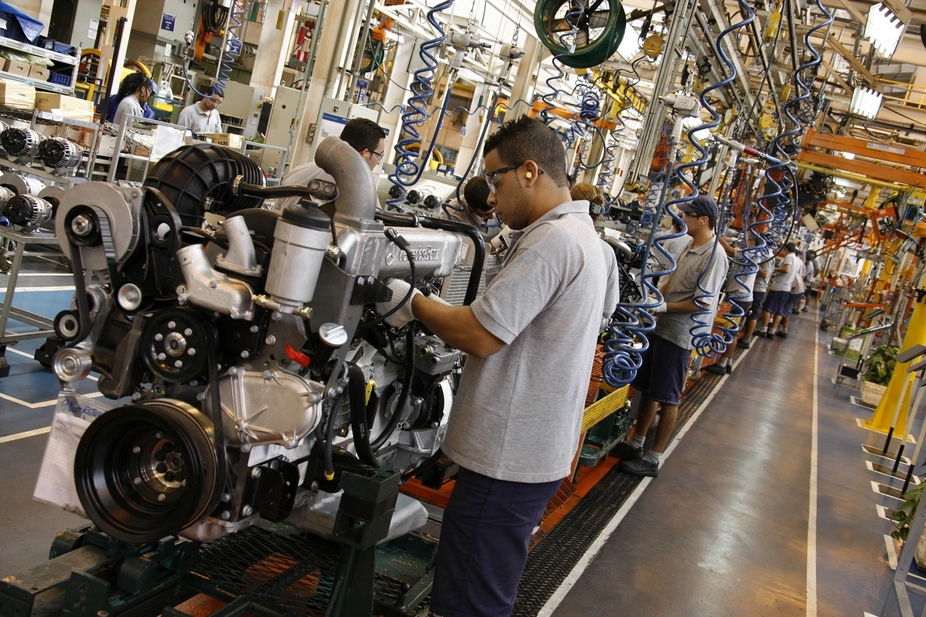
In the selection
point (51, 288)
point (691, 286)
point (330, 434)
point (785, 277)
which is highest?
point (785, 277)

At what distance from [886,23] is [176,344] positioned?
612 centimetres

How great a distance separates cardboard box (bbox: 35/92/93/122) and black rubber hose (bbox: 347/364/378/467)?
4.25 m

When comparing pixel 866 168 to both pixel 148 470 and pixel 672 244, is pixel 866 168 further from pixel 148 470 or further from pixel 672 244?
pixel 148 470

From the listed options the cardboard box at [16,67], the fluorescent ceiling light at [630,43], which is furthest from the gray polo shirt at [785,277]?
the cardboard box at [16,67]

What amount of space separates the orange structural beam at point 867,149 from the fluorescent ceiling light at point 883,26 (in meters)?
2.29

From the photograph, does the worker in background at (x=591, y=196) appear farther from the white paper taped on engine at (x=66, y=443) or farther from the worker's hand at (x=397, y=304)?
the white paper taped on engine at (x=66, y=443)

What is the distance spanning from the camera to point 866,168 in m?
8.98

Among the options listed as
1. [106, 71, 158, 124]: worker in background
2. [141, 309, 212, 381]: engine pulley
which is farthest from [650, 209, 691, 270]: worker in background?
[106, 71, 158, 124]: worker in background

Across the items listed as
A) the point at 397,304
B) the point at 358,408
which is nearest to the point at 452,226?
the point at 397,304

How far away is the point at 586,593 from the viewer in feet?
12.4

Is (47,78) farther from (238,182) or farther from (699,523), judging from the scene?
(699,523)

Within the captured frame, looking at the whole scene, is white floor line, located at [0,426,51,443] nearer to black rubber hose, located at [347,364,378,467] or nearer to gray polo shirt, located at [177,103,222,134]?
black rubber hose, located at [347,364,378,467]

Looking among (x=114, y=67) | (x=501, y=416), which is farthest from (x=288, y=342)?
(x=114, y=67)

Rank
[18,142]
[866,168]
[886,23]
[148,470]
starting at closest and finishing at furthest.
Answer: [148,470] < [18,142] < [886,23] < [866,168]
